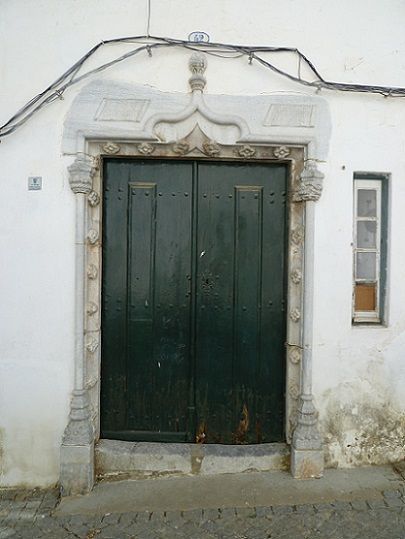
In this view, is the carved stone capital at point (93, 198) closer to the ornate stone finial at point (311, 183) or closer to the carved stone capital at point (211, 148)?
the carved stone capital at point (211, 148)

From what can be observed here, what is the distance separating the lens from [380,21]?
3.18 meters

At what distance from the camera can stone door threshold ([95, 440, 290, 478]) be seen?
122 inches

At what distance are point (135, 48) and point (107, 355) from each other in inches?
105

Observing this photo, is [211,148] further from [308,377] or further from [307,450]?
[307,450]

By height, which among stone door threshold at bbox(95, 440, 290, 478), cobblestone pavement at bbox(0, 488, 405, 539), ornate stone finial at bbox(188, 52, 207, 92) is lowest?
cobblestone pavement at bbox(0, 488, 405, 539)

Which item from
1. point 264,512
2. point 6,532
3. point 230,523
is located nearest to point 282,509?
point 264,512

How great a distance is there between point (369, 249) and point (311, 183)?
2.77ft

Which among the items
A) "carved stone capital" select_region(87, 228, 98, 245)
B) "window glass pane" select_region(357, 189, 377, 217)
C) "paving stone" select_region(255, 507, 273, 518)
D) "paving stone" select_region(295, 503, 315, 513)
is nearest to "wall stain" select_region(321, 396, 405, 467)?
"paving stone" select_region(295, 503, 315, 513)

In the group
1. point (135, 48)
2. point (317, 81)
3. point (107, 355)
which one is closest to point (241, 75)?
point (317, 81)

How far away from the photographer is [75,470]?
9.57 feet

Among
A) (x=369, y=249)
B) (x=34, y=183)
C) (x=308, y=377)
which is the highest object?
(x=34, y=183)

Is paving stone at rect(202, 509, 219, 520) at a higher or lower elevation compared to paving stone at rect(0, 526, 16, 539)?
higher

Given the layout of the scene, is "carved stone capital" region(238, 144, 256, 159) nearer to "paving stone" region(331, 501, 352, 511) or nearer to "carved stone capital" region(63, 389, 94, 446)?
"carved stone capital" region(63, 389, 94, 446)

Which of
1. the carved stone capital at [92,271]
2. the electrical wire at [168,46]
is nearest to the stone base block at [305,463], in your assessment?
the carved stone capital at [92,271]
